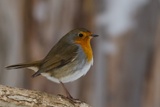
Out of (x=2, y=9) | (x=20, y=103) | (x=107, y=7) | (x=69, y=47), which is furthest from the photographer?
(x=107, y=7)

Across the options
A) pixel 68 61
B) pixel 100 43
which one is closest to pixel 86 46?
pixel 68 61

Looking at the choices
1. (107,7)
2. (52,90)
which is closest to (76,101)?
(52,90)

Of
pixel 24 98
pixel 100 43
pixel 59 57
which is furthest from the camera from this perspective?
pixel 100 43

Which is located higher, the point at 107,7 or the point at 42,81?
the point at 107,7

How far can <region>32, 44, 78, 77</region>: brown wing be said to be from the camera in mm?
2875

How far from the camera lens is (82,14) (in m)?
4.23

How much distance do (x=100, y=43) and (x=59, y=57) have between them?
1.53 metres

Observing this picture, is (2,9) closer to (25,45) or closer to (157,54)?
(25,45)

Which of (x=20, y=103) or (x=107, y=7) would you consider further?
(x=107, y=7)

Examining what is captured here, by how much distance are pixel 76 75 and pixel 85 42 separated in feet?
0.78

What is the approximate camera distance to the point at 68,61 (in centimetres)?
296

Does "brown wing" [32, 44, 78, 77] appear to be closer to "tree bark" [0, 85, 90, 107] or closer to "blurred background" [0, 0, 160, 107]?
"tree bark" [0, 85, 90, 107]

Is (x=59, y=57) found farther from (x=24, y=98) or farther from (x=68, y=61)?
(x=24, y=98)

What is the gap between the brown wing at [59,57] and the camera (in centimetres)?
288
